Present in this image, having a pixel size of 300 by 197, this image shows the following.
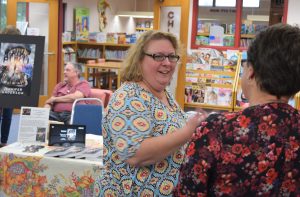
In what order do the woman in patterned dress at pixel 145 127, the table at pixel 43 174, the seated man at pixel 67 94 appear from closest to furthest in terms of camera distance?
the woman in patterned dress at pixel 145 127 → the table at pixel 43 174 → the seated man at pixel 67 94

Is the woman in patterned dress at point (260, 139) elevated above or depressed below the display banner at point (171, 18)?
below

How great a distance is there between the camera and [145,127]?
184 centimetres

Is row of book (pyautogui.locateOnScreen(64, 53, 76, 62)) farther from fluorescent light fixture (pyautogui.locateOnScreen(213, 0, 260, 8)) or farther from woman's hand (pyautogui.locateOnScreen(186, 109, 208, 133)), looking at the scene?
woman's hand (pyautogui.locateOnScreen(186, 109, 208, 133))

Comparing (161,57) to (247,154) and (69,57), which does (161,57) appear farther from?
(69,57)

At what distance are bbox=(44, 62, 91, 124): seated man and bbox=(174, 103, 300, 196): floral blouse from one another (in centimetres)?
427

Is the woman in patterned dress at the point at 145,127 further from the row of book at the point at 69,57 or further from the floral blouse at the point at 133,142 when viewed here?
the row of book at the point at 69,57

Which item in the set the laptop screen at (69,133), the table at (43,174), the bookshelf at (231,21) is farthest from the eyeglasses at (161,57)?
the bookshelf at (231,21)

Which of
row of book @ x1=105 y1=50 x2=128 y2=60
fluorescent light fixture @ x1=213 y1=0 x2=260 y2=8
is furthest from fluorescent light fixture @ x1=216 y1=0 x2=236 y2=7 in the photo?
row of book @ x1=105 y1=50 x2=128 y2=60

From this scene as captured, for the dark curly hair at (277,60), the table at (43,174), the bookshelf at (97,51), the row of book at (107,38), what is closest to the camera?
the dark curly hair at (277,60)

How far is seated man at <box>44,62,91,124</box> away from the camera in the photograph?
5.47 meters

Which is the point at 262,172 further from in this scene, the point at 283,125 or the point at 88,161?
the point at 88,161

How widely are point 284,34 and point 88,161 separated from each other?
1.99m

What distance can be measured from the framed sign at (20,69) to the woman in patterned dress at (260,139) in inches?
126

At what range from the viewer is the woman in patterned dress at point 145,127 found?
1816 millimetres
